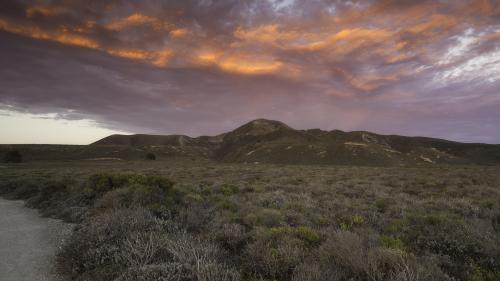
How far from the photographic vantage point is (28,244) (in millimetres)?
7805

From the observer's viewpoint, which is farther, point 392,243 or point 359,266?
point 392,243

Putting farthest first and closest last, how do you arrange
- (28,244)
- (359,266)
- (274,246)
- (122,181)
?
(122,181) → (28,244) → (274,246) → (359,266)

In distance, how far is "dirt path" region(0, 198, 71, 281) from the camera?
5.84 metres

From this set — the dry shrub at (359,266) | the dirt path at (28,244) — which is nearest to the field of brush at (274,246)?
the dry shrub at (359,266)

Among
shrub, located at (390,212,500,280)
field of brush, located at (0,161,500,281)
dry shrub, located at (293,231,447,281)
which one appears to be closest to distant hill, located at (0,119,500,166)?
shrub, located at (390,212,500,280)

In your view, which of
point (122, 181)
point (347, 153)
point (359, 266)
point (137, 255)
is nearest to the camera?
point (359, 266)

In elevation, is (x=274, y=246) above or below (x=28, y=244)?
above

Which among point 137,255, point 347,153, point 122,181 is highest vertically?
point 122,181

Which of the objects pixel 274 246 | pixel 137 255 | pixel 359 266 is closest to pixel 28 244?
pixel 137 255

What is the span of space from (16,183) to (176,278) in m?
24.4

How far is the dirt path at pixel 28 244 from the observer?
5.84 meters

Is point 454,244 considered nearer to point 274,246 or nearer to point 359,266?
point 359,266

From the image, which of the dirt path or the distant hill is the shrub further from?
the distant hill

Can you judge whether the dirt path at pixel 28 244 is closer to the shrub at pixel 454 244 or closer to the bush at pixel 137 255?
the bush at pixel 137 255
